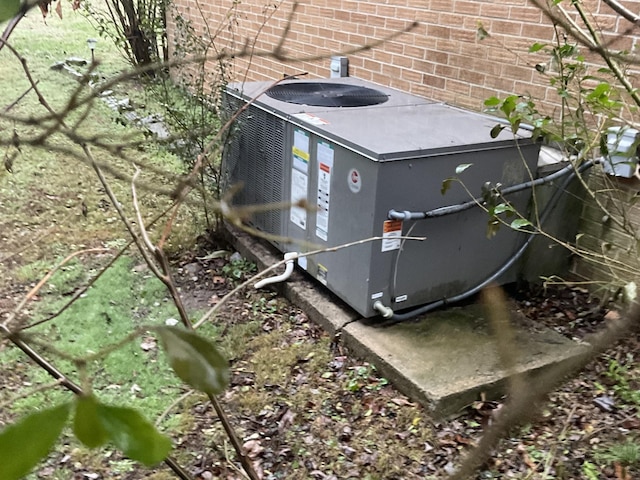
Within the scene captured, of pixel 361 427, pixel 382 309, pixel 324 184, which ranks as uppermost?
pixel 324 184

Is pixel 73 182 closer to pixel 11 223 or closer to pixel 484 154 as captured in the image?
pixel 11 223

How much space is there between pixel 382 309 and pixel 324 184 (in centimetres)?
76

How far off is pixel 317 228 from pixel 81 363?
2.99 meters

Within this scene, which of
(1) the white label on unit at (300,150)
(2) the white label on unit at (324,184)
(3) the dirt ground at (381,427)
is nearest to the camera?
(3) the dirt ground at (381,427)

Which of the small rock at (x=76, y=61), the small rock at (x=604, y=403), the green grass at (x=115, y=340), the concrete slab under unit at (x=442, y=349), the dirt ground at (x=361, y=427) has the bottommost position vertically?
the green grass at (x=115, y=340)

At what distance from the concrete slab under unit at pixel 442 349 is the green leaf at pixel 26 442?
98.2 inches

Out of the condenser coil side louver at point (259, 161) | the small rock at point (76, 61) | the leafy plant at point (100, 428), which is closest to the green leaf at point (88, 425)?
the leafy plant at point (100, 428)

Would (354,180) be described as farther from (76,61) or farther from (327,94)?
(76,61)

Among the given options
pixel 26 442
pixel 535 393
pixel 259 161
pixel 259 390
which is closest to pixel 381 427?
pixel 259 390

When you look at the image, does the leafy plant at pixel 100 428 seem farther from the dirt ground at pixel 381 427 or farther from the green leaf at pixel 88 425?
the dirt ground at pixel 381 427

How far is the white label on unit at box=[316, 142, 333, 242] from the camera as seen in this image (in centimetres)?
345

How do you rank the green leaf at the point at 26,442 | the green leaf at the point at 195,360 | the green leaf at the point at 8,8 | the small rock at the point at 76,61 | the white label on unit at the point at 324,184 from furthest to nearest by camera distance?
the small rock at the point at 76,61
the white label on unit at the point at 324,184
the green leaf at the point at 8,8
the green leaf at the point at 195,360
the green leaf at the point at 26,442

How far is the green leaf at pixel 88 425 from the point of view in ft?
1.84

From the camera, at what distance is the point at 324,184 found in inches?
139
